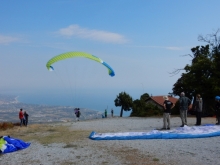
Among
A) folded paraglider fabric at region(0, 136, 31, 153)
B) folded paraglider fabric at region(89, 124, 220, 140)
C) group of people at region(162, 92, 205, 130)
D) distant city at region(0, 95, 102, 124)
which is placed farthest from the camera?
distant city at region(0, 95, 102, 124)

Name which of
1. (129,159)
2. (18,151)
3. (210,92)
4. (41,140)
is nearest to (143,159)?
(129,159)

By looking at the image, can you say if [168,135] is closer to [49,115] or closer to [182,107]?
[182,107]

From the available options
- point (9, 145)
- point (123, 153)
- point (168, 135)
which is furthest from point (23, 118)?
point (123, 153)

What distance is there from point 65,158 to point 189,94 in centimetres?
2043

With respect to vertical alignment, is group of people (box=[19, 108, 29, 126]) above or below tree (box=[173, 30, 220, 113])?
below

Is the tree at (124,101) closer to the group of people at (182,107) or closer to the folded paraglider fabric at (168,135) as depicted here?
the group of people at (182,107)

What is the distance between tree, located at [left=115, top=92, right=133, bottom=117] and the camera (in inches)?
1775

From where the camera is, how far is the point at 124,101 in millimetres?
45188

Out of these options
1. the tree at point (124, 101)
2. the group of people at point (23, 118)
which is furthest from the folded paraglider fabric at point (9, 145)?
the tree at point (124, 101)

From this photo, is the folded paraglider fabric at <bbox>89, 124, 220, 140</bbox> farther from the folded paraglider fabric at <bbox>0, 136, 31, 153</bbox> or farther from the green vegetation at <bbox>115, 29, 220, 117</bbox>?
the green vegetation at <bbox>115, 29, 220, 117</bbox>

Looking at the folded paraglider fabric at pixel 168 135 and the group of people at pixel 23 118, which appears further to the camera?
the group of people at pixel 23 118

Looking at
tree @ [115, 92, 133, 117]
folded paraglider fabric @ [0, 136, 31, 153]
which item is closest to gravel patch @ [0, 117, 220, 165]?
folded paraglider fabric @ [0, 136, 31, 153]

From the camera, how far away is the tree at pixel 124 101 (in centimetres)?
4509

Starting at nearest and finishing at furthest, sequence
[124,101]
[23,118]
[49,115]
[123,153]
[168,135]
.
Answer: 1. [123,153]
2. [168,135]
3. [23,118]
4. [124,101]
5. [49,115]
